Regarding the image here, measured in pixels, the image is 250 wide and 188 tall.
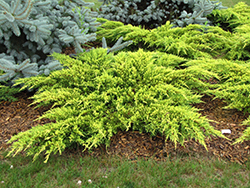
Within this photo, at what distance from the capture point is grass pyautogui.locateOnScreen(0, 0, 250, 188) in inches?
89.7

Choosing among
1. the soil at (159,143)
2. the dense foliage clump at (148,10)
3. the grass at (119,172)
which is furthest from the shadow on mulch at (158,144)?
the dense foliage clump at (148,10)

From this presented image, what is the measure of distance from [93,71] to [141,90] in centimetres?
88

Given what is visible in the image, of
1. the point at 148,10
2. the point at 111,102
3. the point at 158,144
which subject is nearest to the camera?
the point at 158,144

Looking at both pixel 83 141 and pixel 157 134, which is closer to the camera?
pixel 83 141

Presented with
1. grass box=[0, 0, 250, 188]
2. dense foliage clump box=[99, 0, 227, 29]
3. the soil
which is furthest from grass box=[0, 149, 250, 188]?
dense foliage clump box=[99, 0, 227, 29]

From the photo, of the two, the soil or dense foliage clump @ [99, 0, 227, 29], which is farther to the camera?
dense foliage clump @ [99, 0, 227, 29]

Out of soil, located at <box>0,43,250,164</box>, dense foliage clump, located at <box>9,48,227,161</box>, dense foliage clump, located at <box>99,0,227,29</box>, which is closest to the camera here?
dense foliage clump, located at <box>9,48,227,161</box>

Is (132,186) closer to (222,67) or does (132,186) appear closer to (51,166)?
(51,166)

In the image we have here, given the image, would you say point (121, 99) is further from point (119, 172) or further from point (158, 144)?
point (119, 172)

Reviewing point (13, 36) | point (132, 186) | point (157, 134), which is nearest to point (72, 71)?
point (13, 36)

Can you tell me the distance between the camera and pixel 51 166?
8.18 feet

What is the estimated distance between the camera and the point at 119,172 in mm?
2402

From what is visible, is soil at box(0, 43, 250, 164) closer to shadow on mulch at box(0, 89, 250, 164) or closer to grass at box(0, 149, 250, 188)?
shadow on mulch at box(0, 89, 250, 164)

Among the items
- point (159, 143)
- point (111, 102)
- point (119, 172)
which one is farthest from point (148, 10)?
point (119, 172)
